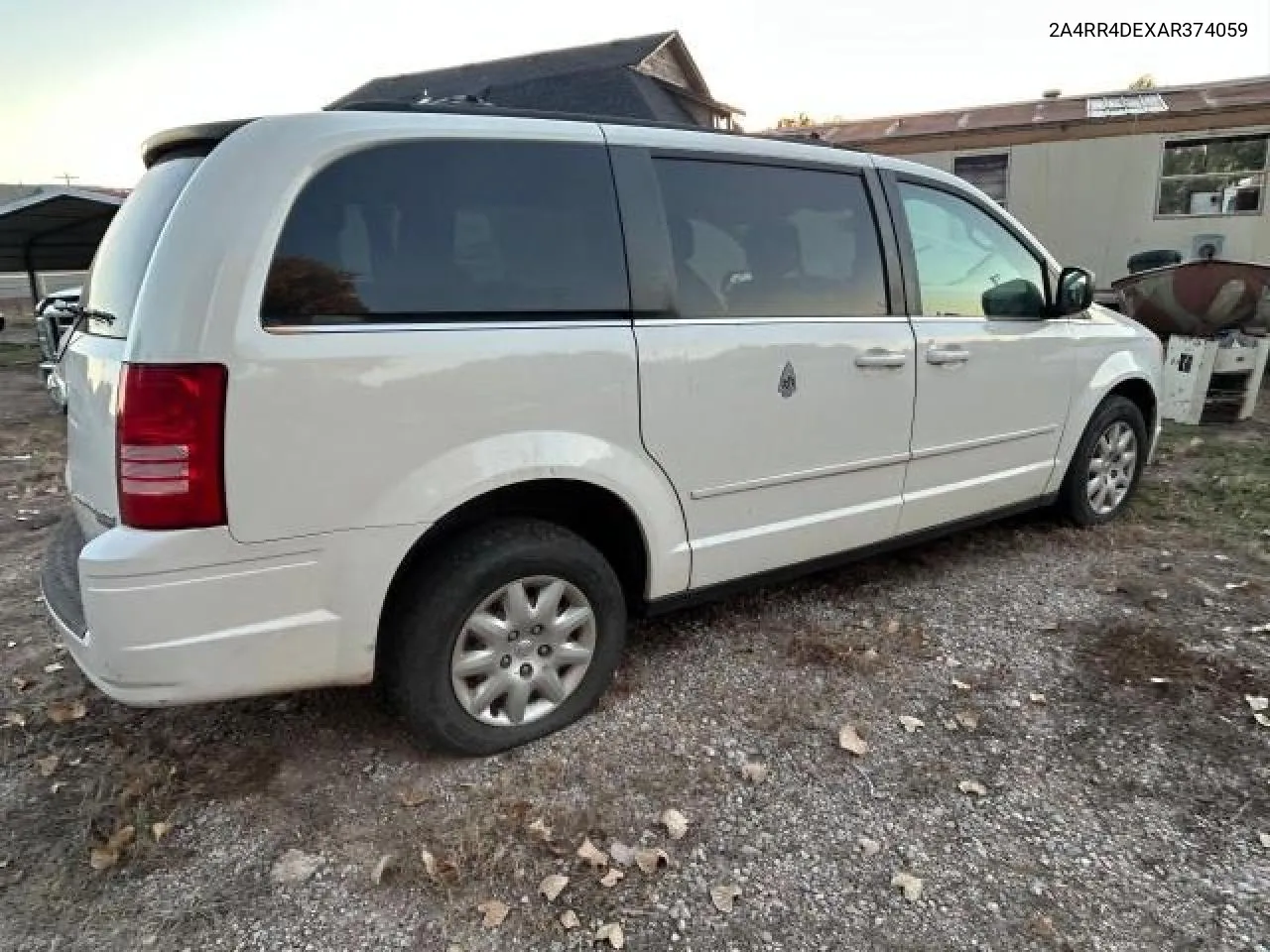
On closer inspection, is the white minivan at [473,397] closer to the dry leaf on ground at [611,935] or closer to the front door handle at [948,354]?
the front door handle at [948,354]

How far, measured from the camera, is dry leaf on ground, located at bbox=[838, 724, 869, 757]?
260cm

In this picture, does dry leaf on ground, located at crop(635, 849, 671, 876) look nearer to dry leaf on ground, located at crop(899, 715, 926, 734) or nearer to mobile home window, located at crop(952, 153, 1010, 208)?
dry leaf on ground, located at crop(899, 715, 926, 734)

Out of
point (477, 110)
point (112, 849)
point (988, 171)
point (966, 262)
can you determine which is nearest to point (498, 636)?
point (112, 849)

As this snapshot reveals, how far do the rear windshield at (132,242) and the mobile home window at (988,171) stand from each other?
10497 mm

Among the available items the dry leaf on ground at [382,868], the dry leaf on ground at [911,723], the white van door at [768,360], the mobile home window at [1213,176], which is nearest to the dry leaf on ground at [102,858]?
the dry leaf on ground at [382,868]

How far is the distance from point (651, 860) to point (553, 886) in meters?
0.25

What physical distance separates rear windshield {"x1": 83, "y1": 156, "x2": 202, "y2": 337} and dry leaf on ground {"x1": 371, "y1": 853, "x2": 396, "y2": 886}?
4.74 feet

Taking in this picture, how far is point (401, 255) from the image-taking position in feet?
7.20

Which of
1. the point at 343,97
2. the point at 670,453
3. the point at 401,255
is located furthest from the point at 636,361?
the point at 343,97

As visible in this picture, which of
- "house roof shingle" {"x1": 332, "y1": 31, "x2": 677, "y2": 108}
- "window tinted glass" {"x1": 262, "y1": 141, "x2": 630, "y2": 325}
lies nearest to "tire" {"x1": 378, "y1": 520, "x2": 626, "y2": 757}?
"window tinted glass" {"x1": 262, "y1": 141, "x2": 630, "y2": 325}

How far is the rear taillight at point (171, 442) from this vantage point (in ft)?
6.31

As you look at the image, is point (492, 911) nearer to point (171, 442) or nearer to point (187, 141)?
point (171, 442)

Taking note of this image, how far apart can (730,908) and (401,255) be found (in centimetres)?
180

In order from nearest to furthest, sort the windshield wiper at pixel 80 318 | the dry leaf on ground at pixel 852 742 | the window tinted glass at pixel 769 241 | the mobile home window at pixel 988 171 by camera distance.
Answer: the windshield wiper at pixel 80 318 → the dry leaf on ground at pixel 852 742 → the window tinted glass at pixel 769 241 → the mobile home window at pixel 988 171
